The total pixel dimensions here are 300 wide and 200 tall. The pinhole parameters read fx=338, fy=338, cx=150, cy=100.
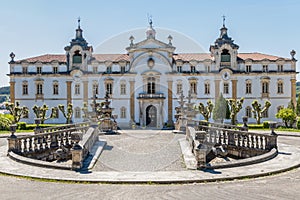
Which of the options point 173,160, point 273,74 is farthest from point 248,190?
point 273,74

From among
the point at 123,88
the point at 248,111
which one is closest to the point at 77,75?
the point at 123,88

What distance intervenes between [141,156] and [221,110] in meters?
25.3

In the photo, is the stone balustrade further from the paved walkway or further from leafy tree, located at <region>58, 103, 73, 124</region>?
leafy tree, located at <region>58, 103, 73, 124</region>

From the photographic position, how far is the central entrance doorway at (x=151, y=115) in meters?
40.7

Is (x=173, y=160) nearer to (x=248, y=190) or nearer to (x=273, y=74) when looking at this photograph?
(x=248, y=190)

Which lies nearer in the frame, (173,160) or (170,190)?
(170,190)

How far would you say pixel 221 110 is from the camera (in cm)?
3794

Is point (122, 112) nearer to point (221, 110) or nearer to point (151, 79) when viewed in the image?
point (151, 79)

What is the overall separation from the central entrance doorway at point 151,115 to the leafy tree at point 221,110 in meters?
7.16

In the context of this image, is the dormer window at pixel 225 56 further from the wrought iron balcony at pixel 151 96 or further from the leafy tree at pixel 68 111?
the leafy tree at pixel 68 111

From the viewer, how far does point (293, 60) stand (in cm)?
4112

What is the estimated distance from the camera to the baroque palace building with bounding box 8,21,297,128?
1599 inches

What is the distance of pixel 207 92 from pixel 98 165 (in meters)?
30.8

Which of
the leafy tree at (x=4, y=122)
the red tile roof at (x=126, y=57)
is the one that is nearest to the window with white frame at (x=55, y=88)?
the red tile roof at (x=126, y=57)
